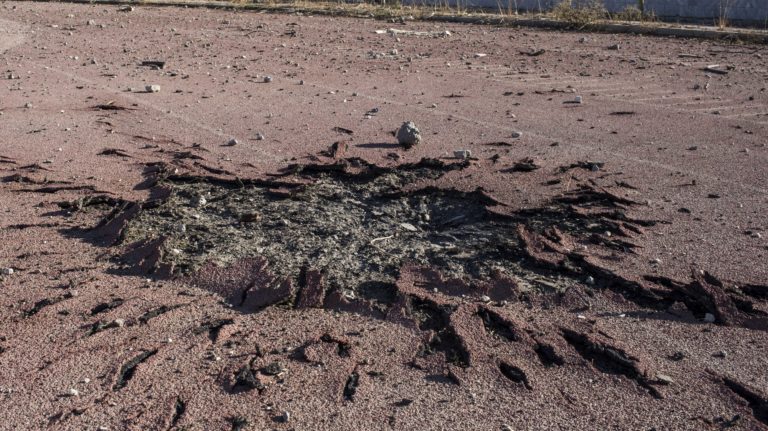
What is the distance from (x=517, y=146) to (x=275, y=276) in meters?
3.84

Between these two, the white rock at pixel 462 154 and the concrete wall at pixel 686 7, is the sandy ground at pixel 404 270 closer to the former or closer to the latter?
the white rock at pixel 462 154

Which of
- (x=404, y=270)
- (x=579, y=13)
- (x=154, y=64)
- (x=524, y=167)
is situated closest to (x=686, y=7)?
(x=579, y=13)

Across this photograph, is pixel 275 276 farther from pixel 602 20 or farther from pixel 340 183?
pixel 602 20

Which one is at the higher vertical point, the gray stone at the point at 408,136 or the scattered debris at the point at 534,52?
the scattered debris at the point at 534,52

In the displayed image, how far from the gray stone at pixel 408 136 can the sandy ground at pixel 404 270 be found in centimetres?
15

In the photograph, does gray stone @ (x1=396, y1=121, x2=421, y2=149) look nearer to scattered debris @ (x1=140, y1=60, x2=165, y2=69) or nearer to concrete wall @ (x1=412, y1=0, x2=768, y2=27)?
scattered debris @ (x1=140, y1=60, x2=165, y2=69)

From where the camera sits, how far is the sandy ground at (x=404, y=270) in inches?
151

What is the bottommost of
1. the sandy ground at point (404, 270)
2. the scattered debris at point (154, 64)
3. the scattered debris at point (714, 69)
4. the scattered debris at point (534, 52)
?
the sandy ground at point (404, 270)

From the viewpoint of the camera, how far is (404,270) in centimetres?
520

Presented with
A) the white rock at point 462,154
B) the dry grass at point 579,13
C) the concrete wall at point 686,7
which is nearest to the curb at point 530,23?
the dry grass at point 579,13

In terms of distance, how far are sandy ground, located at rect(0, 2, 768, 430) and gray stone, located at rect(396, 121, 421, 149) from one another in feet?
0.50

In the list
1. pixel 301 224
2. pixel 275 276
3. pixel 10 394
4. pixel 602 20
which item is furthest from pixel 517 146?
pixel 602 20

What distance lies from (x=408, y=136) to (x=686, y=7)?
54.6 feet

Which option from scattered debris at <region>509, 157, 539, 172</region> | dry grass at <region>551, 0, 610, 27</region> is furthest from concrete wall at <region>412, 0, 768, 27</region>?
scattered debris at <region>509, 157, 539, 172</region>
